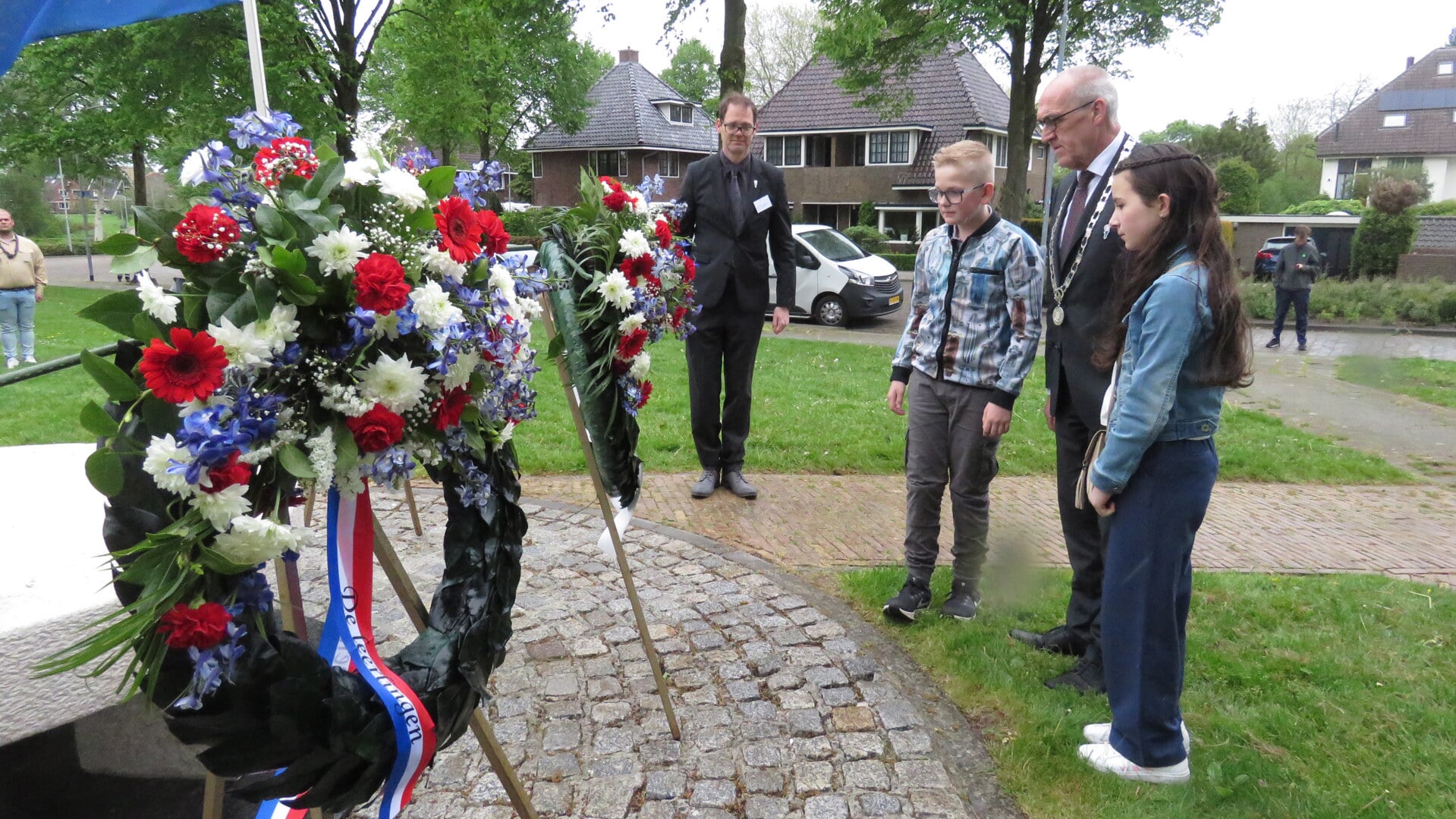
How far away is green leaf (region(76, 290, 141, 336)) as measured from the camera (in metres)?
1.71

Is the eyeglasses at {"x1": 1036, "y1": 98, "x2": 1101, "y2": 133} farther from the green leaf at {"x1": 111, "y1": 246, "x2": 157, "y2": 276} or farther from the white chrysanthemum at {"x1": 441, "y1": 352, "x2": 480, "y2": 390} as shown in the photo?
the green leaf at {"x1": 111, "y1": 246, "x2": 157, "y2": 276}

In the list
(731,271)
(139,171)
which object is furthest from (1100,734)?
(139,171)

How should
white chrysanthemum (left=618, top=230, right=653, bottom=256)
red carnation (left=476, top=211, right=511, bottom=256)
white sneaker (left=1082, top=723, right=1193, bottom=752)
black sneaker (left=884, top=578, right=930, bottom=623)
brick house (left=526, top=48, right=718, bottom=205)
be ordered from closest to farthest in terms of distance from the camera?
red carnation (left=476, top=211, right=511, bottom=256)
white chrysanthemum (left=618, top=230, right=653, bottom=256)
white sneaker (left=1082, top=723, right=1193, bottom=752)
black sneaker (left=884, top=578, right=930, bottom=623)
brick house (left=526, top=48, right=718, bottom=205)

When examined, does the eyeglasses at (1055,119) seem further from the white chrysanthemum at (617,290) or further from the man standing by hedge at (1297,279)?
the man standing by hedge at (1297,279)

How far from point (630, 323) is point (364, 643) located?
1.35 m

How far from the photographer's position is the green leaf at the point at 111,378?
1633 millimetres

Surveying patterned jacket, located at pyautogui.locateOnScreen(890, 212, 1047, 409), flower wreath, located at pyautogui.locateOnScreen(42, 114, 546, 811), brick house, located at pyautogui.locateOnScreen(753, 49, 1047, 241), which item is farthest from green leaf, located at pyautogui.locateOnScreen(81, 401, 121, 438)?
brick house, located at pyautogui.locateOnScreen(753, 49, 1047, 241)

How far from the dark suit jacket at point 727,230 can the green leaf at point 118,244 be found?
158 inches

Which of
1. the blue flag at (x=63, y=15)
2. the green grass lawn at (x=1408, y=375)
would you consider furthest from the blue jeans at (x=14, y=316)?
the green grass lawn at (x=1408, y=375)

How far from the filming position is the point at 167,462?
157 cm

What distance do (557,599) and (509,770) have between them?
81.9 inches

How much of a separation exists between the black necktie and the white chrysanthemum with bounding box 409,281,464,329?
8.33 feet

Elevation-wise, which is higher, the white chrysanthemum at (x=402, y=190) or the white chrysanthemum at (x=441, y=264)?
the white chrysanthemum at (x=402, y=190)

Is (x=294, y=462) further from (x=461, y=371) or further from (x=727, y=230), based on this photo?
(x=727, y=230)
